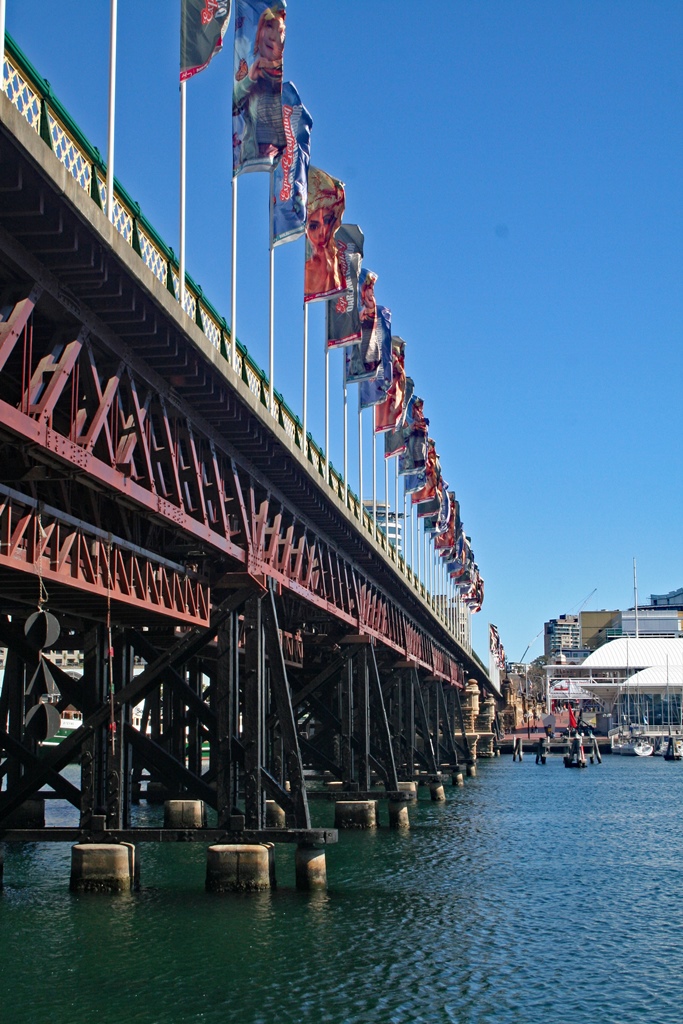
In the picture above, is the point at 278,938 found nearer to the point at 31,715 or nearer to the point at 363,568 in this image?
the point at 31,715

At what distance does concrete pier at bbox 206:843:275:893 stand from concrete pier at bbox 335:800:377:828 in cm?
1874

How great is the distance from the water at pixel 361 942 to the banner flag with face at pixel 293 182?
18579mm

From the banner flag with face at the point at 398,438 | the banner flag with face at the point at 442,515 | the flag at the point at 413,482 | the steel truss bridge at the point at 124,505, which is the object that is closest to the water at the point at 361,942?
the steel truss bridge at the point at 124,505

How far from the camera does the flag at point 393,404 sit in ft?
192

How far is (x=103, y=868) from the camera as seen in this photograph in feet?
101

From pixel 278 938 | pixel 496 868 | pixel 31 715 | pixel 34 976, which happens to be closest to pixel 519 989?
pixel 278 938

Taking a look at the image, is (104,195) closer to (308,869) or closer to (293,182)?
(293,182)

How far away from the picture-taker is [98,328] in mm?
23000

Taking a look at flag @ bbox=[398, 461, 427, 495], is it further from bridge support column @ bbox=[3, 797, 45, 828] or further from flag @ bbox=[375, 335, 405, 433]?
bridge support column @ bbox=[3, 797, 45, 828]

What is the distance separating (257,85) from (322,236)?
9.87 metres

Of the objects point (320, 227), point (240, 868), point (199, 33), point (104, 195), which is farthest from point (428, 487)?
point (104, 195)

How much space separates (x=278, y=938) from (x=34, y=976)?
5407mm

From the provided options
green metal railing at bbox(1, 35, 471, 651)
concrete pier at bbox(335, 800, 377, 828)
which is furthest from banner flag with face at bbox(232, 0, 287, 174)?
concrete pier at bbox(335, 800, 377, 828)

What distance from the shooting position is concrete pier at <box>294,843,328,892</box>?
107 ft
